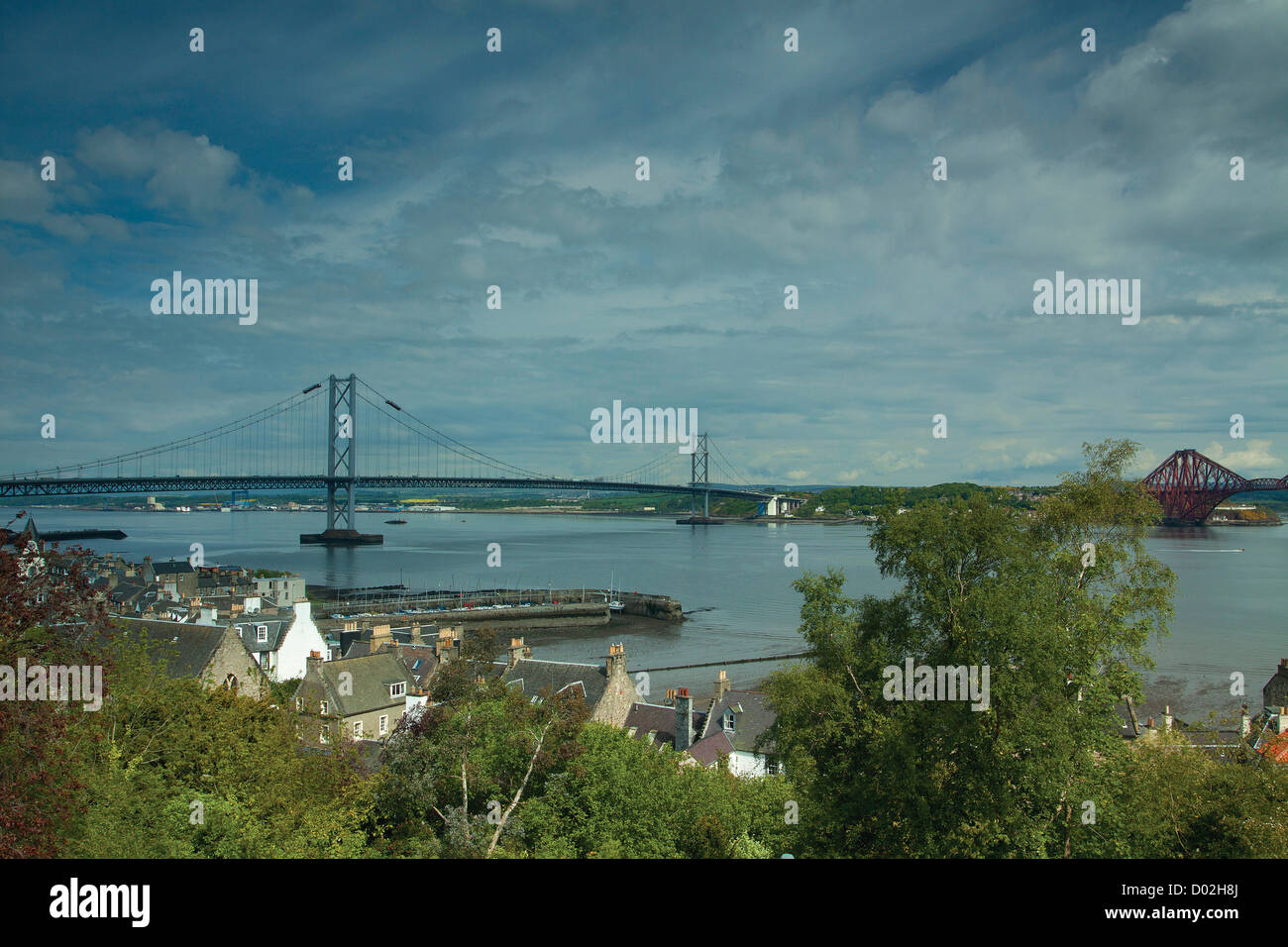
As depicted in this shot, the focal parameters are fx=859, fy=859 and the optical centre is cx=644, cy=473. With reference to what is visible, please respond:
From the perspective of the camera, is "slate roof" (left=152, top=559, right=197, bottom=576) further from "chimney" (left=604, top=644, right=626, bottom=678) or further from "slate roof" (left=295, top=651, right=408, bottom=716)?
"chimney" (left=604, top=644, right=626, bottom=678)

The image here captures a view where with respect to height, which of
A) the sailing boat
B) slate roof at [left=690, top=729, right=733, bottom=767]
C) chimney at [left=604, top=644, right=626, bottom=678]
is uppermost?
chimney at [left=604, top=644, right=626, bottom=678]

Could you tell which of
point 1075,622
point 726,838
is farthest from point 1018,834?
point 726,838

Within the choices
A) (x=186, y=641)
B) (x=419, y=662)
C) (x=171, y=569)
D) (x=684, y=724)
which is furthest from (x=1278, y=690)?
(x=171, y=569)

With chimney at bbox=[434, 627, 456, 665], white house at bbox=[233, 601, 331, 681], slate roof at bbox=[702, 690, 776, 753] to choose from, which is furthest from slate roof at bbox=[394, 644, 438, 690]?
slate roof at bbox=[702, 690, 776, 753]

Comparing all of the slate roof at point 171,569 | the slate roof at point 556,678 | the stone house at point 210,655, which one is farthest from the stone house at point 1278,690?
the slate roof at point 171,569

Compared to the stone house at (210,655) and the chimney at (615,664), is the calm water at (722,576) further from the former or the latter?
the stone house at (210,655)
